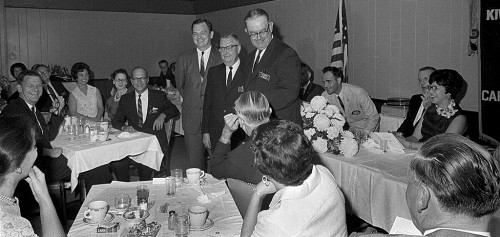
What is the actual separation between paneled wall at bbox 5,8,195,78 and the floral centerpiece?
909 cm

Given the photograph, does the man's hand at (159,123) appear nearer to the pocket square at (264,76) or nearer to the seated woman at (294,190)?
the pocket square at (264,76)

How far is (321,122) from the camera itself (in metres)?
3.65

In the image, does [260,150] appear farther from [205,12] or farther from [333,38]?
[205,12]

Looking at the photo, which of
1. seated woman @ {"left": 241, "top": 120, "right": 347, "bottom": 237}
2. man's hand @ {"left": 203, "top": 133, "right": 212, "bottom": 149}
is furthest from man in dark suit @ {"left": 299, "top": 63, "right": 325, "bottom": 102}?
seated woman @ {"left": 241, "top": 120, "right": 347, "bottom": 237}

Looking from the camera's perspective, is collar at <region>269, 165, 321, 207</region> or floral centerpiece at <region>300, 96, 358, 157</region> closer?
collar at <region>269, 165, 321, 207</region>

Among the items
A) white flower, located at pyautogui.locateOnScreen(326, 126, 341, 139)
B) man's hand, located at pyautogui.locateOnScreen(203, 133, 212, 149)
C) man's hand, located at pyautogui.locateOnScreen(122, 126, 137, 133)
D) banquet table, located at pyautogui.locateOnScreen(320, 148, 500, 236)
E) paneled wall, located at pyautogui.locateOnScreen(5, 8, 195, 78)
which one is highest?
paneled wall, located at pyautogui.locateOnScreen(5, 8, 195, 78)

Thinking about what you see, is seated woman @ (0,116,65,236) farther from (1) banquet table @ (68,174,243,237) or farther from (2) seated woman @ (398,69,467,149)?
(2) seated woman @ (398,69,467,149)

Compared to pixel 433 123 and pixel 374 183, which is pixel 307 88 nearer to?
pixel 433 123

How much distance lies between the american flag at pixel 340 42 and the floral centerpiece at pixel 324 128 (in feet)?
10.6

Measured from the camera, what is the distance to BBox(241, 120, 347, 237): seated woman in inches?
72.7

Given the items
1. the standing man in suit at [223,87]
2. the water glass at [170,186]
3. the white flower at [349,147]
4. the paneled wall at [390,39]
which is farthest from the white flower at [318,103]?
the paneled wall at [390,39]

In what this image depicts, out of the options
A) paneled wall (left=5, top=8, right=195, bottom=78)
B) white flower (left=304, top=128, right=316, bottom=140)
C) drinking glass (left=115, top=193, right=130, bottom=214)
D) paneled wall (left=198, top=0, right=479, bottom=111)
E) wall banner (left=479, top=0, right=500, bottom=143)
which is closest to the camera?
drinking glass (left=115, top=193, right=130, bottom=214)

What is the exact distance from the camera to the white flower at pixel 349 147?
357 centimetres

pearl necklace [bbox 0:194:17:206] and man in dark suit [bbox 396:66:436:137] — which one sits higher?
man in dark suit [bbox 396:66:436:137]
